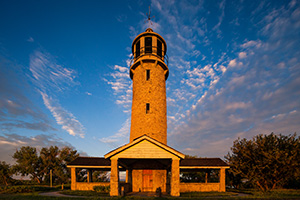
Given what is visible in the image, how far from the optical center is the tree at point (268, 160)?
19047 mm

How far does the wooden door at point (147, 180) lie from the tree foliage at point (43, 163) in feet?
85.6

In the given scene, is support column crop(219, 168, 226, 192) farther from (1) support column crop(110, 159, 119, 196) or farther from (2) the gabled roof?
(1) support column crop(110, 159, 119, 196)

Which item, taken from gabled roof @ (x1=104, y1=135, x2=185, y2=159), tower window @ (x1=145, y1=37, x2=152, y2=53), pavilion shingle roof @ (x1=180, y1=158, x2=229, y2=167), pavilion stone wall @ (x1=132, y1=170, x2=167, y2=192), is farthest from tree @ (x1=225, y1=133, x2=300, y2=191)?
tower window @ (x1=145, y1=37, x2=152, y2=53)

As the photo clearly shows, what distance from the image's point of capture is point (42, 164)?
128ft

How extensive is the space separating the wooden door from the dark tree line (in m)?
26.1

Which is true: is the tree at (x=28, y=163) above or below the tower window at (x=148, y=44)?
below

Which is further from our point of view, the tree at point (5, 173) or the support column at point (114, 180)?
the tree at point (5, 173)

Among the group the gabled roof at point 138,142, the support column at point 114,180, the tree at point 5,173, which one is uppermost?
the gabled roof at point 138,142

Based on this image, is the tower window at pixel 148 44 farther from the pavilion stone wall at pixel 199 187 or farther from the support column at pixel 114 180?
the pavilion stone wall at pixel 199 187

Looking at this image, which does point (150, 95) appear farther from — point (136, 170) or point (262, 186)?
point (262, 186)

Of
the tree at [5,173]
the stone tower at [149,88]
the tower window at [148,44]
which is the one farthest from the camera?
the tree at [5,173]

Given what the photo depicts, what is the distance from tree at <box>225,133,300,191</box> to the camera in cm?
1905

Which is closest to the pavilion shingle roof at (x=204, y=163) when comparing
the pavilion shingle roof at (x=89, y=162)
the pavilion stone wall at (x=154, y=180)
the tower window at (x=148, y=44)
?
the pavilion stone wall at (x=154, y=180)

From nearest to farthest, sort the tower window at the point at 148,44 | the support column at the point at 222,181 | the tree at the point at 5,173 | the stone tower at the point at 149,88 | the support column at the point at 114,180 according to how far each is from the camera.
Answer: the support column at the point at 114,180
the support column at the point at 222,181
the stone tower at the point at 149,88
the tower window at the point at 148,44
the tree at the point at 5,173
